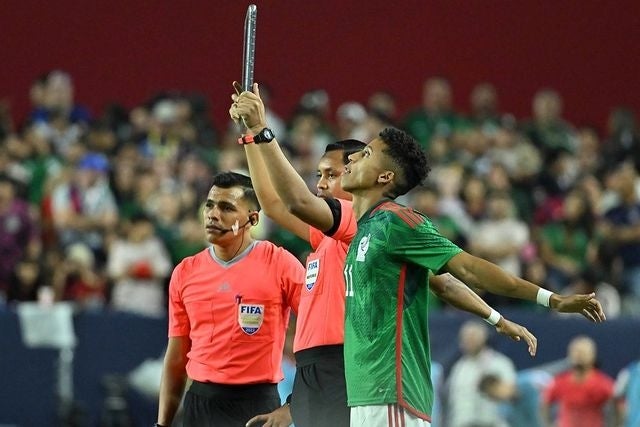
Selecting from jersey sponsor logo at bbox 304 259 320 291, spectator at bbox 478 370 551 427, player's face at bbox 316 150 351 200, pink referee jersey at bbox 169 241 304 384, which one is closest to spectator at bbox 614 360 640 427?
spectator at bbox 478 370 551 427

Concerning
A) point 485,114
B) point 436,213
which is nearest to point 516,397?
point 436,213

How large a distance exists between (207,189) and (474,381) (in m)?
3.28

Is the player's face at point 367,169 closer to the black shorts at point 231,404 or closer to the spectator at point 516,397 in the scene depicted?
the black shorts at point 231,404

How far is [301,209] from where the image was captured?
618cm

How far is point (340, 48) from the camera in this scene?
66.0ft

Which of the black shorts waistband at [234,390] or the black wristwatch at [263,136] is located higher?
the black wristwatch at [263,136]

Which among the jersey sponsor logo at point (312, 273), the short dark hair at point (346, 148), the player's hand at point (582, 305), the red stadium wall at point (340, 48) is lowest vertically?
the player's hand at point (582, 305)

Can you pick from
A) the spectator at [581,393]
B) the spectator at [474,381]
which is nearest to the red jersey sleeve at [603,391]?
the spectator at [581,393]

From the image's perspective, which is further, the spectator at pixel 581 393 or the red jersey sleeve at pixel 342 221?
the spectator at pixel 581 393

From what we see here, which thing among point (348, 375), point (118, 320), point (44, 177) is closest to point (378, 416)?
point (348, 375)

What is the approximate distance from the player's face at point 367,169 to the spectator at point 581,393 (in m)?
7.01

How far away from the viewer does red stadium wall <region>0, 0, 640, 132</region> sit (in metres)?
19.2

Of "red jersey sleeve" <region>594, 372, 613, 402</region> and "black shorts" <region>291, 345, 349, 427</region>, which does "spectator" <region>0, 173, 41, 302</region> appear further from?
"black shorts" <region>291, 345, 349, 427</region>

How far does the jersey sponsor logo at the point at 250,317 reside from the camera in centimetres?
741
